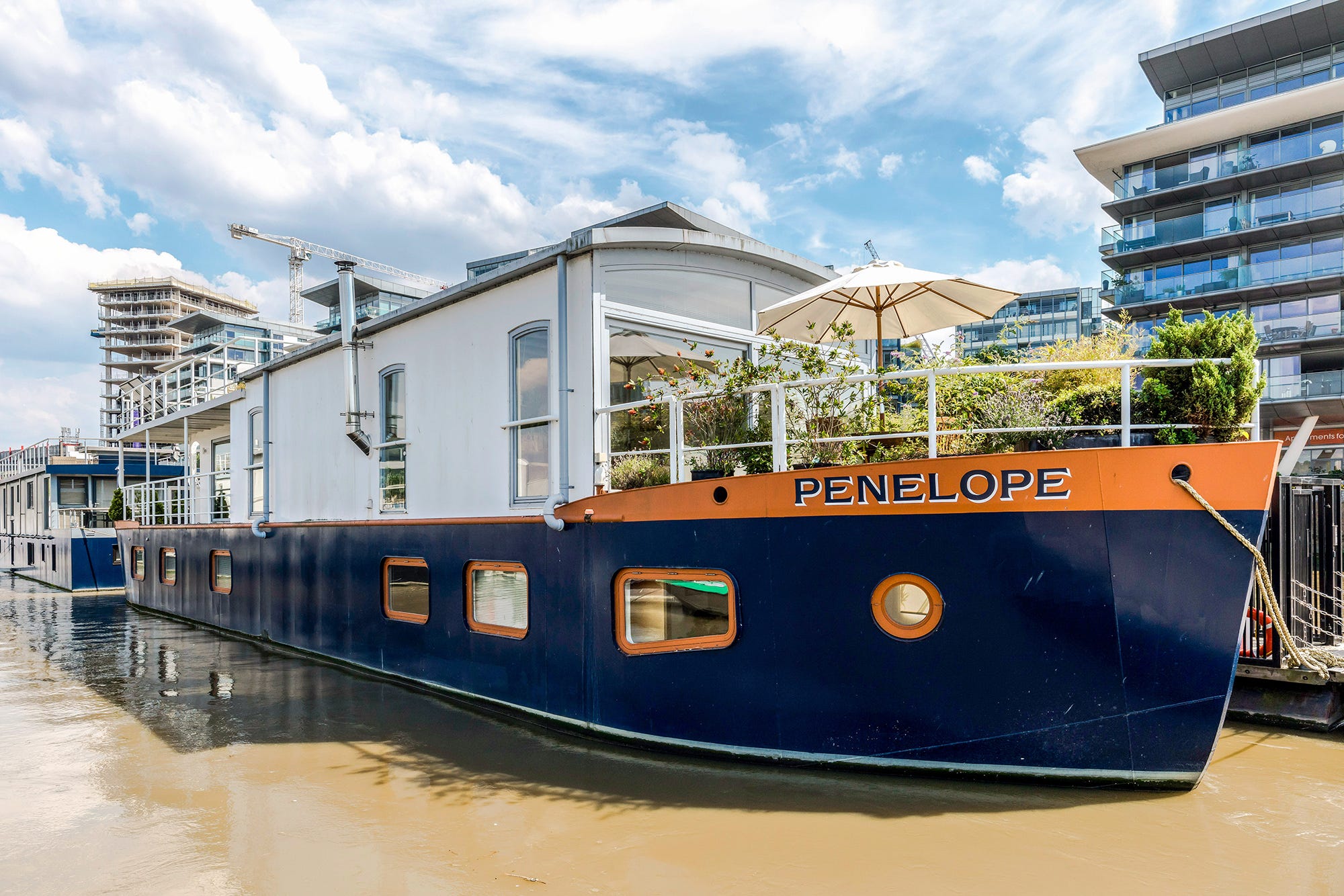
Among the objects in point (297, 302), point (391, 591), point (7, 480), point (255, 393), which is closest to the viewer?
point (391, 591)

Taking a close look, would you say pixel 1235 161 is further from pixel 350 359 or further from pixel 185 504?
pixel 185 504

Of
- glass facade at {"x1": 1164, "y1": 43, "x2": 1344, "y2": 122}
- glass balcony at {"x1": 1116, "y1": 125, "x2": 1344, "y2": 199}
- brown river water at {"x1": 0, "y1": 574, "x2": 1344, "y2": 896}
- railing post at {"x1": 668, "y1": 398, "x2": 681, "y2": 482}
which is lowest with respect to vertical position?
brown river water at {"x1": 0, "y1": 574, "x2": 1344, "y2": 896}

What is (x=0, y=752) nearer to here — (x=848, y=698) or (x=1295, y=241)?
(x=848, y=698)

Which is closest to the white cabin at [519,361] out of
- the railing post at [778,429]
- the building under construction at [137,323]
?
the railing post at [778,429]

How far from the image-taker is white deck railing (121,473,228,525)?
55.3ft

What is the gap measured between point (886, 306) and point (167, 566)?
57.6 ft

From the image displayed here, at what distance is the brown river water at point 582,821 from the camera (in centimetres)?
503

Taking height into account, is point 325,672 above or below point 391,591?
below

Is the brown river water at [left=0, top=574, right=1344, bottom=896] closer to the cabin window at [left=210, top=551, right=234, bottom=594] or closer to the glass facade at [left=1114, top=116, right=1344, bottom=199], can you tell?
the cabin window at [left=210, top=551, right=234, bottom=594]

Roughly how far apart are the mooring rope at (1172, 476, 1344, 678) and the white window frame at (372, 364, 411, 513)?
7986 mm

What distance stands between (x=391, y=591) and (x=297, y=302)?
9041 centimetres

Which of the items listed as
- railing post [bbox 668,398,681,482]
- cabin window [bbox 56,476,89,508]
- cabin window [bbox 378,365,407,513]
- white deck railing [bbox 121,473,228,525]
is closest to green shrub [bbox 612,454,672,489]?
railing post [bbox 668,398,681,482]

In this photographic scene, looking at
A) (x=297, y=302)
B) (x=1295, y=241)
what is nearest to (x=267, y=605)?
(x=1295, y=241)

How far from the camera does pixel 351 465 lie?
11188 mm
